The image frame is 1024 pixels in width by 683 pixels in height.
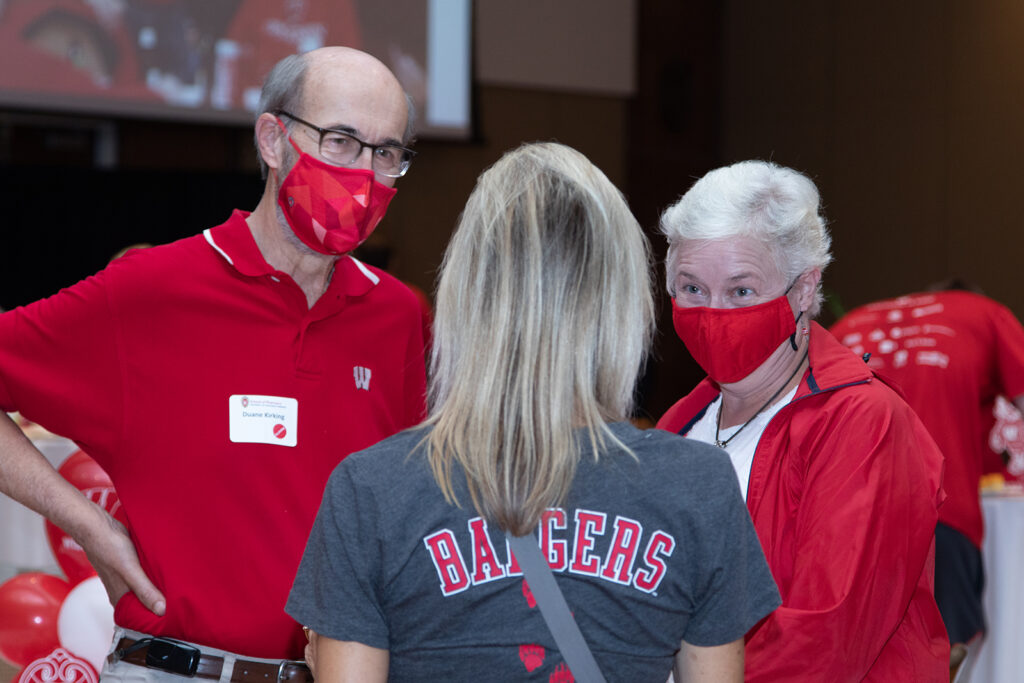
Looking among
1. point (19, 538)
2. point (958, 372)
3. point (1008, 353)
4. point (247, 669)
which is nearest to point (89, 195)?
point (19, 538)

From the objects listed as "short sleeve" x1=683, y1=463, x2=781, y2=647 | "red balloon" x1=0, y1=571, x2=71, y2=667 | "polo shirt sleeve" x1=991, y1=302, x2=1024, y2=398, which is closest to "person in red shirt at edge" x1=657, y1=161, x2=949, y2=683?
"short sleeve" x1=683, y1=463, x2=781, y2=647

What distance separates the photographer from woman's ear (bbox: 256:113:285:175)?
196 cm

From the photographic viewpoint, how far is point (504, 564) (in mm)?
1184

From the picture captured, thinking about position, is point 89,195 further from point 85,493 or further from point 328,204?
point 328,204

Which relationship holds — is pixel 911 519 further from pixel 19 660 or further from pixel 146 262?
pixel 19 660

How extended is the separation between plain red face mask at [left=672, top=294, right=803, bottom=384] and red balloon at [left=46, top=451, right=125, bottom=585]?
1.47 meters

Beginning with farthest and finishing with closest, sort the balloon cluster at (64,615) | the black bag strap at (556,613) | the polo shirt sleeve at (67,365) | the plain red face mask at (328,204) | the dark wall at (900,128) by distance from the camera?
1. the dark wall at (900,128)
2. the balloon cluster at (64,615)
3. the plain red face mask at (328,204)
4. the polo shirt sleeve at (67,365)
5. the black bag strap at (556,613)

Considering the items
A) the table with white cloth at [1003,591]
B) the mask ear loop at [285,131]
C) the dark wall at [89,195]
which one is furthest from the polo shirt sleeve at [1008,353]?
the dark wall at [89,195]

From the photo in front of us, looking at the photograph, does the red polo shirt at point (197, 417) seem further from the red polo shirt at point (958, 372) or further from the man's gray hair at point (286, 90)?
the red polo shirt at point (958, 372)

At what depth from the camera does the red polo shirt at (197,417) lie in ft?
5.65

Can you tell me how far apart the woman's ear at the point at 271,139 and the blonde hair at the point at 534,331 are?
0.79 m

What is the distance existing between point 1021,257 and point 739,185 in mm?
5854

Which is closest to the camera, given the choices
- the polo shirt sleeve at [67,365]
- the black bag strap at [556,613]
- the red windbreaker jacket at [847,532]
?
the black bag strap at [556,613]

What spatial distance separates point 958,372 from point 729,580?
2.79m
